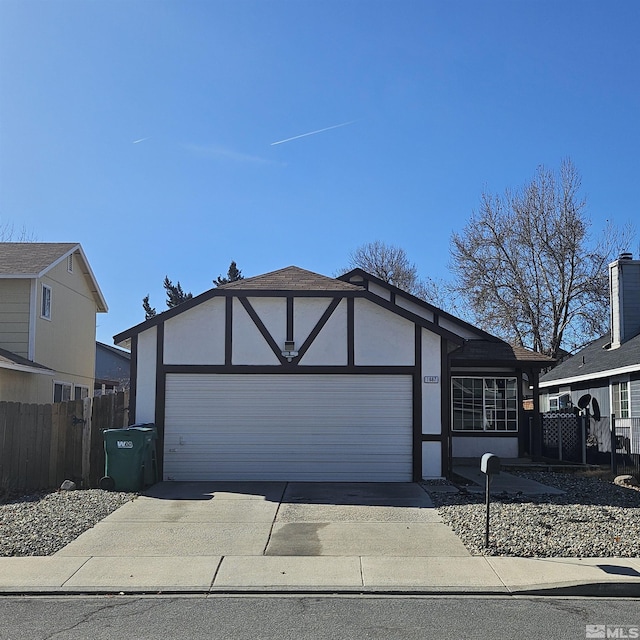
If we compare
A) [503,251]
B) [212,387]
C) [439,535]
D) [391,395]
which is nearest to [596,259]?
[503,251]

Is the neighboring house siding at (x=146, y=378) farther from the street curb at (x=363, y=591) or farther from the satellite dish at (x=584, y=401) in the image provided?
the satellite dish at (x=584, y=401)

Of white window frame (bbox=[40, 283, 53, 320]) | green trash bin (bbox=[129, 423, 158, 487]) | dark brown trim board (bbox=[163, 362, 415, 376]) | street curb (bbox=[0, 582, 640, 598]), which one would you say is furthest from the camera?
white window frame (bbox=[40, 283, 53, 320])

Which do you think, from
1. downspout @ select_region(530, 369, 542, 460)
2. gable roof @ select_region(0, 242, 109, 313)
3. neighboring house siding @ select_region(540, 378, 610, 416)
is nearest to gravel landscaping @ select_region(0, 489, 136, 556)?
gable roof @ select_region(0, 242, 109, 313)

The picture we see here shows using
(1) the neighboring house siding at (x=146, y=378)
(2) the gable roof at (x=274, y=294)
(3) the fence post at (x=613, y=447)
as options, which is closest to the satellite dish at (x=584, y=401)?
(3) the fence post at (x=613, y=447)

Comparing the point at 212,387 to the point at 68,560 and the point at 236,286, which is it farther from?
the point at 68,560

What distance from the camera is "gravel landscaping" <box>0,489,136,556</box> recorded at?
9.72 meters

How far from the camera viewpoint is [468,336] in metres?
22.2

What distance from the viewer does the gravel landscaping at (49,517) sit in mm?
9716

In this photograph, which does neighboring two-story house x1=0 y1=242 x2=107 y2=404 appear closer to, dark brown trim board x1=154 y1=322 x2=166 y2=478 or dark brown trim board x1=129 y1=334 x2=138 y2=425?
dark brown trim board x1=129 y1=334 x2=138 y2=425

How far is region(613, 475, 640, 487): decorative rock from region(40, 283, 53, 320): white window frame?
15.8 meters

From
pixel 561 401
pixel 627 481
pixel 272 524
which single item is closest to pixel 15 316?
pixel 272 524

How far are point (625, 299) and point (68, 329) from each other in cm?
1760

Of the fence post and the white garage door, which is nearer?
the white garage door

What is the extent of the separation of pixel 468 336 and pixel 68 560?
50.1ft
